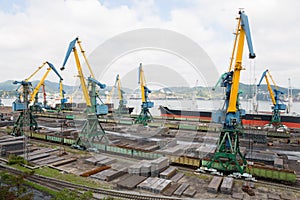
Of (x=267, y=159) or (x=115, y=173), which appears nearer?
(x=115, y=173)

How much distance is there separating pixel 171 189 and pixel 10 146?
19.6 m

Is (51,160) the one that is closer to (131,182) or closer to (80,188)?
(80,188)

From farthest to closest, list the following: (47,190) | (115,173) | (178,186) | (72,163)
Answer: (72,163) → (115,173) → (178,186) → (47,190)

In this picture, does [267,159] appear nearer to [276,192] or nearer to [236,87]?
[276,192]

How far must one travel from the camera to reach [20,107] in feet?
104

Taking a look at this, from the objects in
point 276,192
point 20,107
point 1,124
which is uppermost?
point 20,107

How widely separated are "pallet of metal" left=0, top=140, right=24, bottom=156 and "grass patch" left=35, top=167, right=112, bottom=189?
777 centimetres

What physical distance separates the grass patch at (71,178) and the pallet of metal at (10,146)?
306 inches

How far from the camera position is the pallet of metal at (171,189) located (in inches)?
562

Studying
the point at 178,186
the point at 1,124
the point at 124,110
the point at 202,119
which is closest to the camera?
the point at 178,186

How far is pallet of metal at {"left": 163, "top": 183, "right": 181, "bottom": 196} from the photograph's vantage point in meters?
14.3

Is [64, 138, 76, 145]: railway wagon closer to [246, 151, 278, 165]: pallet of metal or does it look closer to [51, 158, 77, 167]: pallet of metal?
[51, 158, 77, 167]: pallet of metal

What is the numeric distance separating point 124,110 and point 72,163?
1558 inches

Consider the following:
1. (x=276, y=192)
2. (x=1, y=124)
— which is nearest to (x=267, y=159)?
(x=276, y=192)
